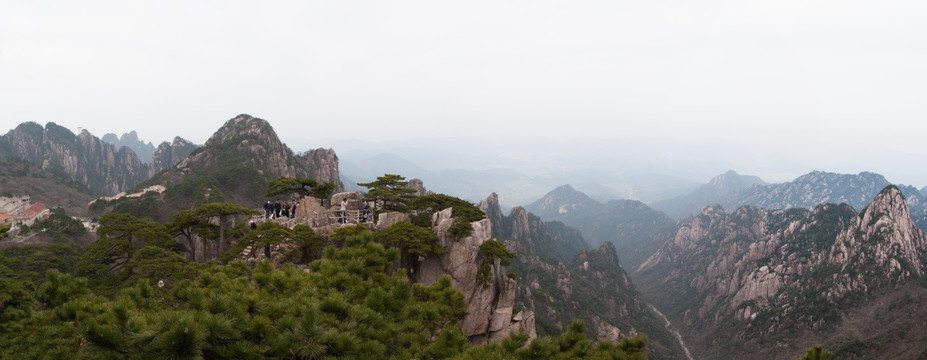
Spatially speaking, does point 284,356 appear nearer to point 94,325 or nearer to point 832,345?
point 94,325

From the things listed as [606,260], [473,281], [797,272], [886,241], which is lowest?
[606,260]

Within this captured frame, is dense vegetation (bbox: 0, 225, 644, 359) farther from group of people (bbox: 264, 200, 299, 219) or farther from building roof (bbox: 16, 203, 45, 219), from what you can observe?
building roof (bbox: 16, 203, 45, 219)

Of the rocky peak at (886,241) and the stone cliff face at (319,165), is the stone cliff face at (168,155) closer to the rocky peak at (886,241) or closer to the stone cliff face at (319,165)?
the stone cliff face at (319,165)

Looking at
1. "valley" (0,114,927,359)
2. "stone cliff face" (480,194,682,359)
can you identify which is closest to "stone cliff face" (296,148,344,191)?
"valley" (0,114,927,359)

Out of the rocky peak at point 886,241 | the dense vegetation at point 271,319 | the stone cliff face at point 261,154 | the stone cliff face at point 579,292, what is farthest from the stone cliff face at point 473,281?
the rocky peak at point 886,241

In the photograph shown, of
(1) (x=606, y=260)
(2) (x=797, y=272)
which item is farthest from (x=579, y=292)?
(2) (x=797, y=272)

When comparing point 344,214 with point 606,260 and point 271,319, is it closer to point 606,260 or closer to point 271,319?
point 271,319
